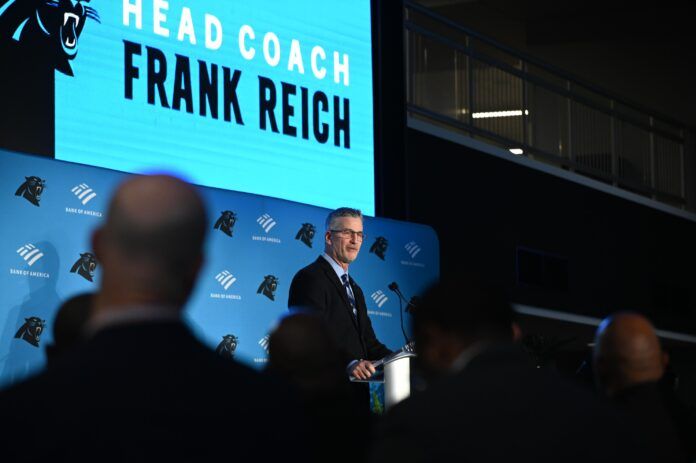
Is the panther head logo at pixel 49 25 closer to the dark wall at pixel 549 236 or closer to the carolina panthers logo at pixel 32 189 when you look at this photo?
the carolina panthers logo at pixel 32 189

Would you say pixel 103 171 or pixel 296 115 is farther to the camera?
pixel 296 115

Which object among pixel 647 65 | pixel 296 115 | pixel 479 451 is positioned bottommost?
pixel 479 451

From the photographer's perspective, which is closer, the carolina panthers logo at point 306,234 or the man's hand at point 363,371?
the man's hand at point 363,371

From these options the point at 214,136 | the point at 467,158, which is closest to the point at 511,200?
the point at 467,158

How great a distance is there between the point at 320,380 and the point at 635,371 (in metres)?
0.95

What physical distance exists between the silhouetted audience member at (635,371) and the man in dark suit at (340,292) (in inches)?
99.6

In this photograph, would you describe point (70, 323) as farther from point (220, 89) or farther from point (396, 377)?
point (220, 89)

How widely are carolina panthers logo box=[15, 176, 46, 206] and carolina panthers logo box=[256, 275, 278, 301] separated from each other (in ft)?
4.84

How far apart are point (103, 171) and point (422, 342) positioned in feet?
12.5

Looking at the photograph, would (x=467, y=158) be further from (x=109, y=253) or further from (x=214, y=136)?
(x=109, y=253)

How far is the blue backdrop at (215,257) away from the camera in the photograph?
5.22 m

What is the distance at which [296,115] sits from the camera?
7.33m

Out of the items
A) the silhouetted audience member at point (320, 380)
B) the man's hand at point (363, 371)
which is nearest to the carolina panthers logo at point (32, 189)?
the man's hand at point (363, 371)

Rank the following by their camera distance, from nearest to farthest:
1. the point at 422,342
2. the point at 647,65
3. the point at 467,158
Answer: the point at 422,342 < the point at 467,158 < the point at 647,65
